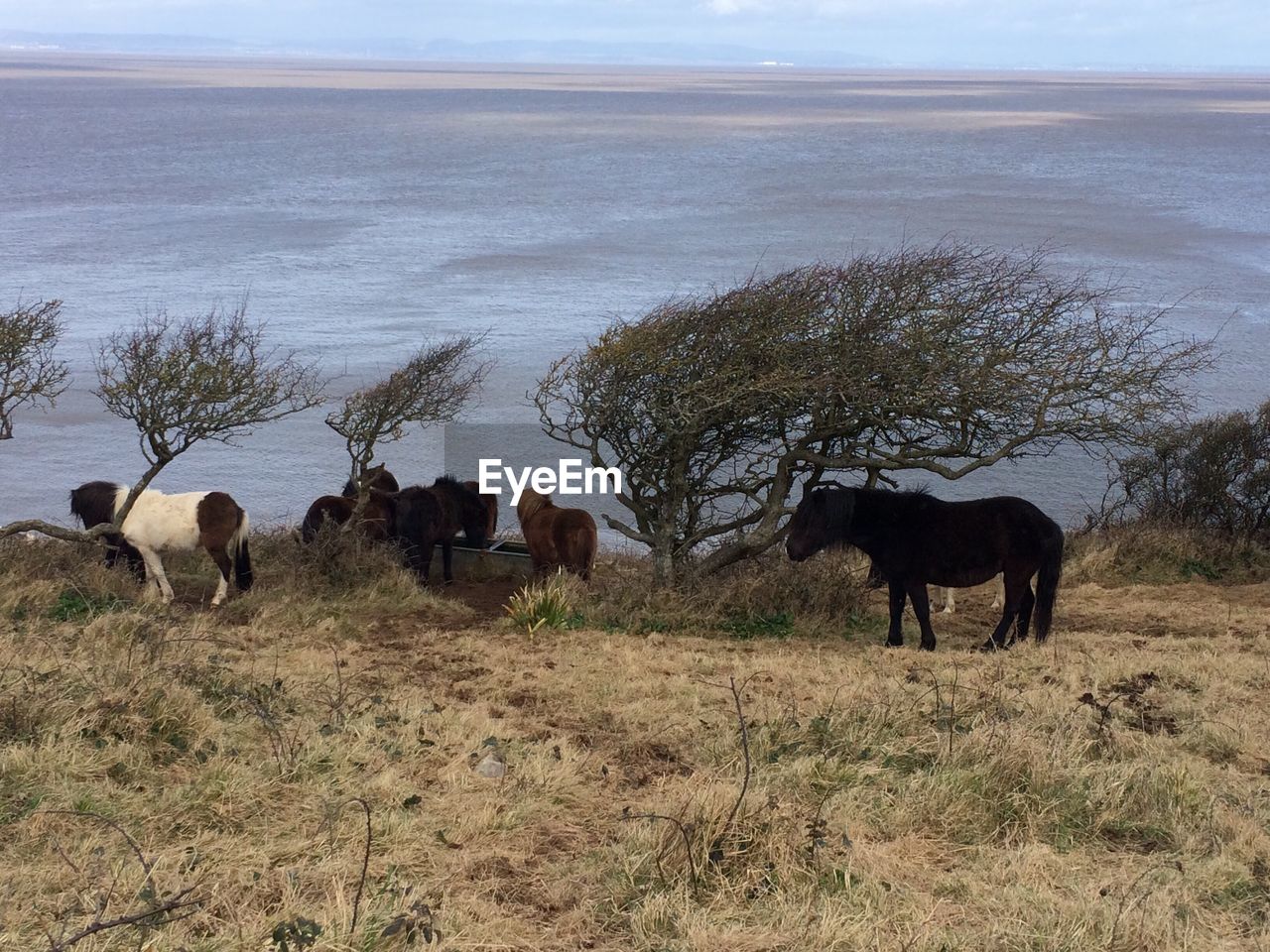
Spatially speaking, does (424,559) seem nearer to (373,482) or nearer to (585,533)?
(373,482)

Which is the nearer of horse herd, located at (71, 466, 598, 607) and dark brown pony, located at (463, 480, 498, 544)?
horse herd, located at (71, 466, 598, 607)

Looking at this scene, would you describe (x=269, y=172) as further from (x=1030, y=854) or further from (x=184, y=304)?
(x=1030, y=854)

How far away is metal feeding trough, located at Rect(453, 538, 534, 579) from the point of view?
49.8 feet

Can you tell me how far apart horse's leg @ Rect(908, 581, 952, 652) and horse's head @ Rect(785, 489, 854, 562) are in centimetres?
78

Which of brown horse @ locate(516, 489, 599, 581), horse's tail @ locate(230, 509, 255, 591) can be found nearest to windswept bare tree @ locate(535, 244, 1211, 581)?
brown horse @ locate(516, 489, 599, 581)

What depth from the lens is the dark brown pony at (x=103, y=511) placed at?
1348 cm

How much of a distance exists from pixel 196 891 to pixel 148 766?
149 centimetres

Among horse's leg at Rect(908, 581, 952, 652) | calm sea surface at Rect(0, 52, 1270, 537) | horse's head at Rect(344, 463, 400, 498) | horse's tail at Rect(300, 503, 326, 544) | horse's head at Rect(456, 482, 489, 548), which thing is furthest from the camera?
calm sea surface at Rect(0, 52, 1270, 537)

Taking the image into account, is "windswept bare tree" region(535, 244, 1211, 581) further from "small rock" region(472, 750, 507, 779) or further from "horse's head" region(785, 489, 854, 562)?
"small rock" region(472, 750, 507, 779)

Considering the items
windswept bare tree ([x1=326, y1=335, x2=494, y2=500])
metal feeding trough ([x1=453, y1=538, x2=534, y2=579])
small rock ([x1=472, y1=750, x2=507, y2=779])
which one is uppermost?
windswept bare tree ([x1=326, y1=335, x2=494, y2=500])

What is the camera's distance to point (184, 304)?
120 ft

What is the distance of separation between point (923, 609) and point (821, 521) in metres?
1.20

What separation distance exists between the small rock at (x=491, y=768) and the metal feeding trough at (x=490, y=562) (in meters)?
8.38

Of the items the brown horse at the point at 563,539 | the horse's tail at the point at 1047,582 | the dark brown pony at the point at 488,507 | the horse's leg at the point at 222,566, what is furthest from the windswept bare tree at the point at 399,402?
the horse's tail at the point at 1047,582
